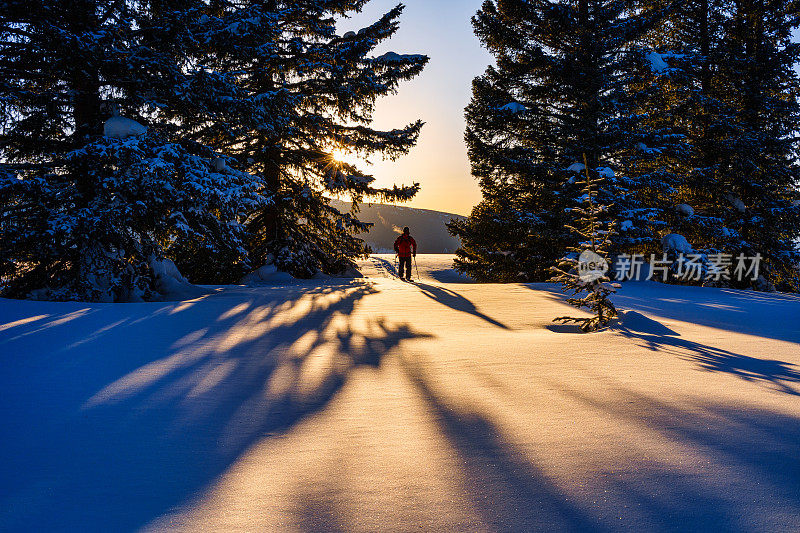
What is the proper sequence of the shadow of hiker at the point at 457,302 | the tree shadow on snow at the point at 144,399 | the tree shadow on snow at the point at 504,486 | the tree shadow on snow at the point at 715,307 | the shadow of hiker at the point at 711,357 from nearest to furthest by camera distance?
the tree shadow on snow at the point at 504,486, the tree shadow on snow at the point at 144,399, the shadow of hiker at the point at 711,357, the tree shadow on snow at the point at 715,307, the shadow of hiker at the point at 457,302

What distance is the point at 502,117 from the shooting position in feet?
45.9

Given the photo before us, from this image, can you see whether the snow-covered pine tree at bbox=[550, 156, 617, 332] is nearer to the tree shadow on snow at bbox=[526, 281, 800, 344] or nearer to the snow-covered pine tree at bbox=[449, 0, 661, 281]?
the tree shadow on snow at bbox=[526, 281, 800, 344]

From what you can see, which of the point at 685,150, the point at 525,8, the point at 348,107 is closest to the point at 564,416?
the point at 348,107

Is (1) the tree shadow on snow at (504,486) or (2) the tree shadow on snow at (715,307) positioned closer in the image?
(1) the tree shadow on snow at (504,486)

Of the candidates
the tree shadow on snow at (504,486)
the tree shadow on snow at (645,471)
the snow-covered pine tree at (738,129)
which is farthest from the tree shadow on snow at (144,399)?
the snow-covered pine tree at (738,129)

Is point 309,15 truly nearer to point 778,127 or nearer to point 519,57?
point 519,57

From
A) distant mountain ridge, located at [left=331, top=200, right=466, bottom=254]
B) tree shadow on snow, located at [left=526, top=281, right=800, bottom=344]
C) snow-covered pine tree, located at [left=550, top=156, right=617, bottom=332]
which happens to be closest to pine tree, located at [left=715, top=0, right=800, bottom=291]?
tree shadow on snow, located at [left=526, top=281, right=800, bottom=344]

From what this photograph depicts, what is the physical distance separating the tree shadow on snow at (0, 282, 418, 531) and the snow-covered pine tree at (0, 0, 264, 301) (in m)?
2.22

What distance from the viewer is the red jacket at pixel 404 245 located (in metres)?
14.0

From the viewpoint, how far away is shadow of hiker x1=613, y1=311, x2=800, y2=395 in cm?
329

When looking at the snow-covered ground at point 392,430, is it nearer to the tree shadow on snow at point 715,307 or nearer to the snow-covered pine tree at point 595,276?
the snow-covered pine tree at point 595,276

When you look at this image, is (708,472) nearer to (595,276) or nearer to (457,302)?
(595,276)

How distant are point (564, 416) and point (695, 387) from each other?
125 centimetres

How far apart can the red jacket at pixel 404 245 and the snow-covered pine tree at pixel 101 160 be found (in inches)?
240
